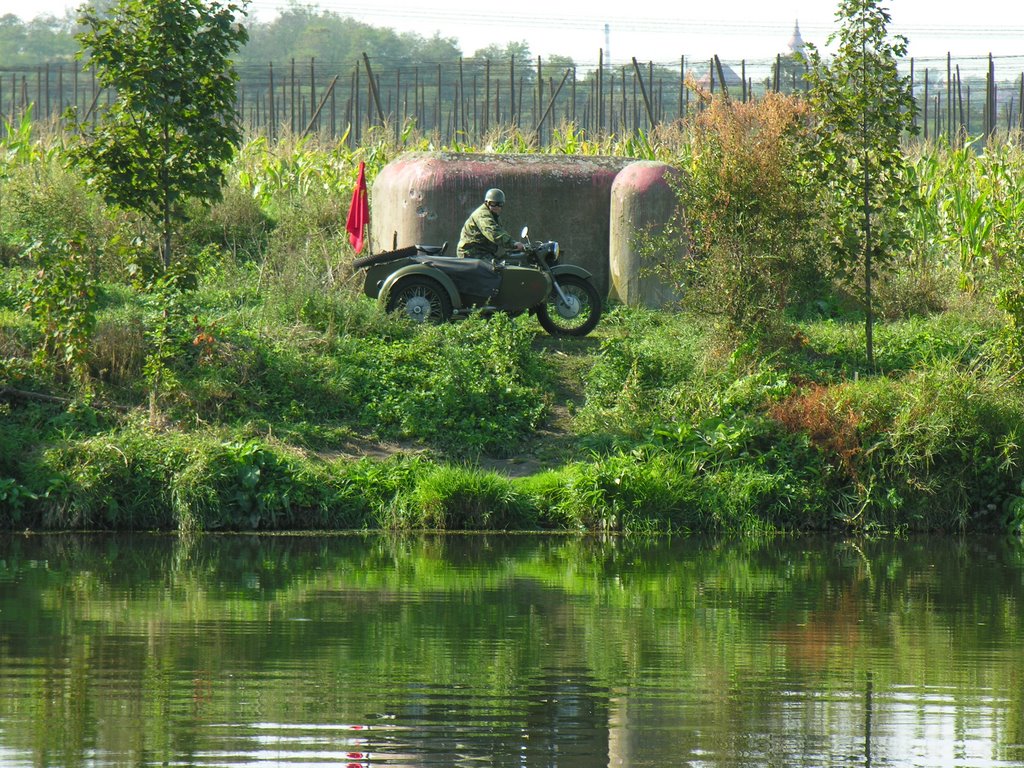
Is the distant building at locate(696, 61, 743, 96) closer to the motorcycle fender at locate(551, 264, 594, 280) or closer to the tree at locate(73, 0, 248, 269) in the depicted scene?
the motorcycle fender at locate(551, 264, 594, 280)

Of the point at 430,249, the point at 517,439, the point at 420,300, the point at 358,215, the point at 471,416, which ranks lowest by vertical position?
the point at 517,439

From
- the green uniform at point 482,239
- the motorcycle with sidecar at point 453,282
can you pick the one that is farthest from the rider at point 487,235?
the motorcycle with sidecar at point 453,282

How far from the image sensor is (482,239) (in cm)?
1823

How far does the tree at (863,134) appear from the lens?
16.3 meters

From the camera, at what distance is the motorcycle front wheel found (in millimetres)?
18438

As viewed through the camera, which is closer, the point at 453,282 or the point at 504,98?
the point at 453,282

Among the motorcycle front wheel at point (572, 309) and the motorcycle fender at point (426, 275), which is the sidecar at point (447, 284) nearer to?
the motorcycle fender at point (426, 275)

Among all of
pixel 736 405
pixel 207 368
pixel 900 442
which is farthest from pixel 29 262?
pixel 900 442

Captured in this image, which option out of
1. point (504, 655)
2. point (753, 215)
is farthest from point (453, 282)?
point (504, 655)

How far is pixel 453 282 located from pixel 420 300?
0.44 m

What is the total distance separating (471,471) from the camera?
47.5 feet

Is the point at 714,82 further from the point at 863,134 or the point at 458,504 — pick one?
the point at 458,504

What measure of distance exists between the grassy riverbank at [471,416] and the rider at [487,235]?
3.50ft

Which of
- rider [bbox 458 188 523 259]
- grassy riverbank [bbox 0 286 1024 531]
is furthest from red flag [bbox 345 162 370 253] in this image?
grassy riverbank [bbox 0 286 1024 531]
